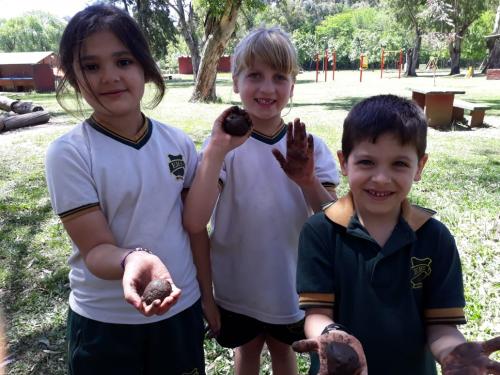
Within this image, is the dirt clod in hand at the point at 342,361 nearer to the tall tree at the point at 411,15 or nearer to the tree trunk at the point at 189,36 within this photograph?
the tree trunk at the point at 189,36

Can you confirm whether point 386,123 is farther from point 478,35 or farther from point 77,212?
point 478,35

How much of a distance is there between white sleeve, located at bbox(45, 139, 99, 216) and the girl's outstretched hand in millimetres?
258

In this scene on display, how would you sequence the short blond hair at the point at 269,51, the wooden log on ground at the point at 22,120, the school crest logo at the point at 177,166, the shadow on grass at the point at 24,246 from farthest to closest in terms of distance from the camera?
the wooden log on ground at the point at 22,120, the shadow on grass at the point at 24,246, the short blond hair at the point at 269,51, the school crest logo at the point at 177,166

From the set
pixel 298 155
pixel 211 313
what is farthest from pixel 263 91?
pixel 211 313

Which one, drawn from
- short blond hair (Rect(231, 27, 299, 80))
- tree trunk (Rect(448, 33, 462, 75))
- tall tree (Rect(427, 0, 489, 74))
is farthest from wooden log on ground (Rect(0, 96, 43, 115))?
tree trunk (Rect(448, 33, 462, 75))

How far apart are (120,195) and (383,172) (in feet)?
2.86

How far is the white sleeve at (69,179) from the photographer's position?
1504 mm

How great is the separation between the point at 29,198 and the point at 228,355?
3.77 meters

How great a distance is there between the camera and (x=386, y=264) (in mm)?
1437

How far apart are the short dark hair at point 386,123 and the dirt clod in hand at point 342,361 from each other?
66cm

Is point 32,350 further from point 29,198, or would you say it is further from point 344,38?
point 344,38

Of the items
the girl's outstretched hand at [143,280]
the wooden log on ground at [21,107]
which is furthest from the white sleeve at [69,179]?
the wooden log on ground at [21,107]

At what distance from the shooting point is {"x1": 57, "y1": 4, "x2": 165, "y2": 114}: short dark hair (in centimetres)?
159

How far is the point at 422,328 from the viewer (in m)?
1.46
